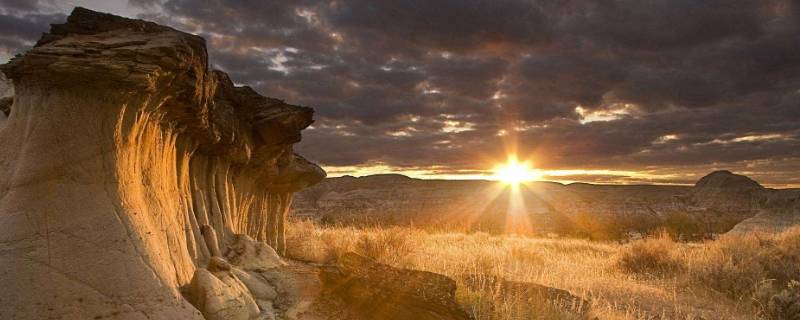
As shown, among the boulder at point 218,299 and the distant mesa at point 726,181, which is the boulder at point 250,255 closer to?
the boulder at point 218,299

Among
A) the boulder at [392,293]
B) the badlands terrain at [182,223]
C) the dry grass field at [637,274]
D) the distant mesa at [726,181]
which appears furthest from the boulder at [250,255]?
the distant mesa at [726,181]

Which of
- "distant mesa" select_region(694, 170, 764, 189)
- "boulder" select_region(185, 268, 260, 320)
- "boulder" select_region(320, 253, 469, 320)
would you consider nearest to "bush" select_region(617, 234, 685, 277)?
"boulder" select_region(320, 253, 469, 320)

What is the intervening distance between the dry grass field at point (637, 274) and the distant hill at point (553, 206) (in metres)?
12.6

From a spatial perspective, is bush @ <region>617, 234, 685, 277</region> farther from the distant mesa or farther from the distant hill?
the distant mesa

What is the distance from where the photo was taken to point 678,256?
50.2ft

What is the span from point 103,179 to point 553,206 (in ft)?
192

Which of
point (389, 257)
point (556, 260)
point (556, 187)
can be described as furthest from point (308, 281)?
point (556, 187)

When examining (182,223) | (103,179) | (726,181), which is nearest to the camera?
(103,179)

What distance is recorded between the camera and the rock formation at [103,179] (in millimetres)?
4215

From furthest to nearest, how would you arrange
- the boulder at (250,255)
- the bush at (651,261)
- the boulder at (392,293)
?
the bush at (651,261)
the boulder at (250,255)
the boulder at (392,293)

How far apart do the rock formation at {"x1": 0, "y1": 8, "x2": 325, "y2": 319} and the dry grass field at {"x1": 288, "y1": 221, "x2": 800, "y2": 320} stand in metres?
4.21

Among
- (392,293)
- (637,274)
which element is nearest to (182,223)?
(392,293)

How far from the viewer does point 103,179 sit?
4633 millimetres

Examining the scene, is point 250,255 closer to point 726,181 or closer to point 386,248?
point 386,248
